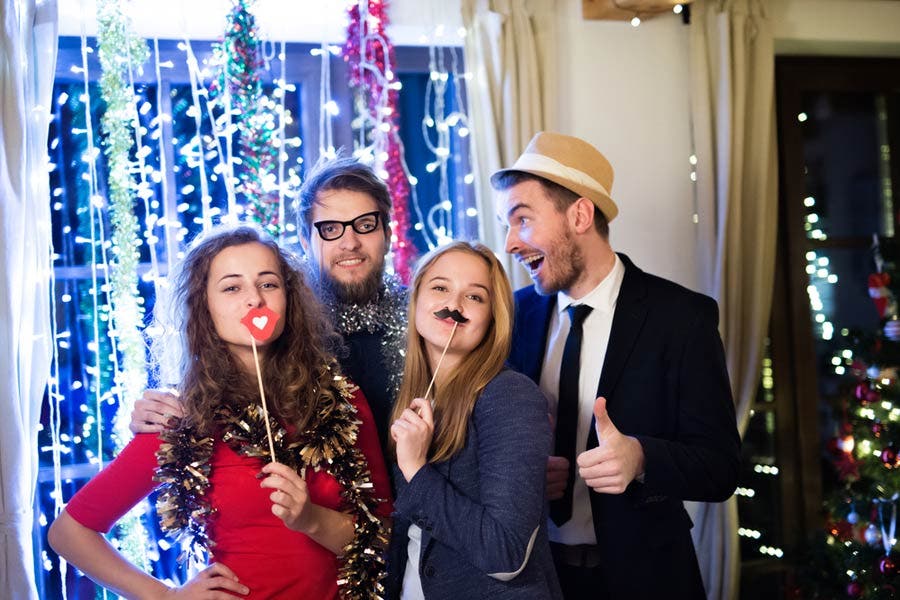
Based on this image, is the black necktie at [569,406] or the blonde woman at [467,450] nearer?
the blonde woman at [467,450]

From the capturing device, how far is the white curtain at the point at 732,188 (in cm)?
337

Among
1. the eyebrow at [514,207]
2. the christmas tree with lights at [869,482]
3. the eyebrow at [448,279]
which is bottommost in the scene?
the christmas tree with lights at [869,482]

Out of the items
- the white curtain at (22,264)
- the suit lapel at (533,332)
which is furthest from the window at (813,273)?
the white curtain at (22,264)

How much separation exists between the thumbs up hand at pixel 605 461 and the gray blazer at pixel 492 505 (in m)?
0.11

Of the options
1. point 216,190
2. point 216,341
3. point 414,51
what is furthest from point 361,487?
point 414,51

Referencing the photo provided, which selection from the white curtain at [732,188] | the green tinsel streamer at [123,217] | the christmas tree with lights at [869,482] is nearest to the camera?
the green tinsel streamer at [123,217]

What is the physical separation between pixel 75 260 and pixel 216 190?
52cm

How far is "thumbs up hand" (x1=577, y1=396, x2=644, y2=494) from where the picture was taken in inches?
67.5

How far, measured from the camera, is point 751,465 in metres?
3.82

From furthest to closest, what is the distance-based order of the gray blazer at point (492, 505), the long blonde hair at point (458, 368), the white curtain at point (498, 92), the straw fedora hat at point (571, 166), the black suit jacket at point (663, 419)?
1. the white curtain at point (498, 92)
2. the straw fedora hat at point (571, 166)
3. the black suit jacket at point (663, 419)
4. the long blonde hair at point (458, 368)
5. the gray blazer at point (492, 505)

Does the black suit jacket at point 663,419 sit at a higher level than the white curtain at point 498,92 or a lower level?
lower

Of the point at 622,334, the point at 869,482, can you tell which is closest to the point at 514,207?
the point at 622,334

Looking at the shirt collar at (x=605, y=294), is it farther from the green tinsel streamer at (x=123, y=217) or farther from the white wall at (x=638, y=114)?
the green tinsel streamer at (x=123, y=217)

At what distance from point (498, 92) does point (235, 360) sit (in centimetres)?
169
